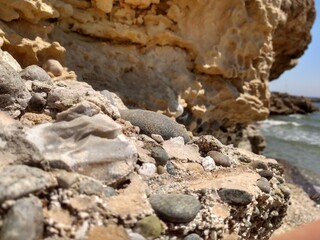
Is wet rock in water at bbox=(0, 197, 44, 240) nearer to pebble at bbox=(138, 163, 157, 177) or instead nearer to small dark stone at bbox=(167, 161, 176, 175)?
pebble at bbox=(138, 163, 157, 177)

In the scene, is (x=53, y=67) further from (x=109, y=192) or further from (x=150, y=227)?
(x=150, y=227)

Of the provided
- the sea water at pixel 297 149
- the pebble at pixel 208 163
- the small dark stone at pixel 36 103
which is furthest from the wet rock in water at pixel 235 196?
the sea water at pixel 297 149

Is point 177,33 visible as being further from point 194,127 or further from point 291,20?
point 291,20

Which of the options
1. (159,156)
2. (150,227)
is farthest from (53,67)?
(150,227)

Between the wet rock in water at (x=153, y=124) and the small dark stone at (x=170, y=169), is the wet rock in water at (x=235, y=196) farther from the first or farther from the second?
the wet rock in water at (x=153, y=124)

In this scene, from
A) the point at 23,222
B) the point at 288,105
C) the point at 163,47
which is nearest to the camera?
the point at 23,222

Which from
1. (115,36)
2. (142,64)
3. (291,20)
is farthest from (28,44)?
(291,20)
